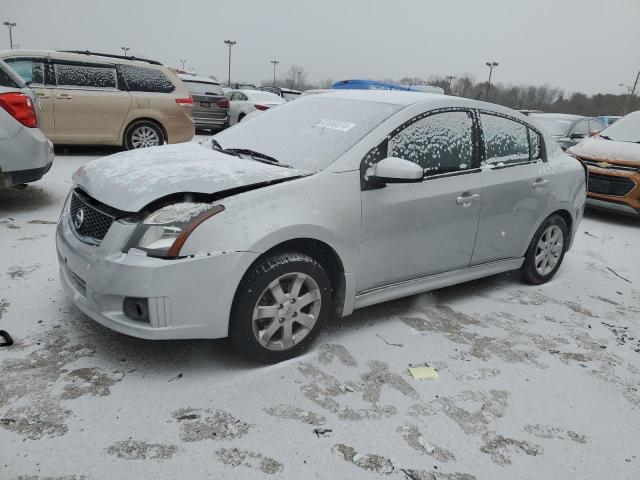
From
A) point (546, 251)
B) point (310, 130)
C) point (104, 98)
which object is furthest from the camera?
point (104, 98)

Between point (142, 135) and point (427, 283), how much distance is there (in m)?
7.22

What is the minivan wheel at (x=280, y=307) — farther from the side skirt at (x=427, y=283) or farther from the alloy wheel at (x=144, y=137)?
the alloy wheel at (x=144, y=137)

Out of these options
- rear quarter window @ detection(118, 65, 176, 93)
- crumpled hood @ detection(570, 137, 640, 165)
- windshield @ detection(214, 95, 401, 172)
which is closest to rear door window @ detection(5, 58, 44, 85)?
rear quarter window @ detection(118, 65, 176, 93)

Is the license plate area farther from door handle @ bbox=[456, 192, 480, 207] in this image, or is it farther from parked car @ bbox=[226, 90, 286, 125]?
parked car @ bbox=[226, 90, 286, 125]

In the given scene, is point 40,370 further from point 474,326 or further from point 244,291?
point 474,326

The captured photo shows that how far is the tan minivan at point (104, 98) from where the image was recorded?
27.6 feet

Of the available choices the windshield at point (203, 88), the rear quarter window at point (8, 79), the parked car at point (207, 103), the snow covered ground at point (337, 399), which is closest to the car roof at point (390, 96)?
the snow covered ground at point (337, 399)

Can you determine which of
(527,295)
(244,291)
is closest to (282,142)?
(244,291)

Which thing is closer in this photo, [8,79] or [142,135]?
[8,79]

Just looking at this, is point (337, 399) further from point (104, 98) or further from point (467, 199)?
point (104, 98)

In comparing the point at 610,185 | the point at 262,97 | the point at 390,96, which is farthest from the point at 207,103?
the point at 390,96

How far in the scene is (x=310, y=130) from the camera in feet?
12.1

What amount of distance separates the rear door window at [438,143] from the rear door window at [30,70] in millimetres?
7211

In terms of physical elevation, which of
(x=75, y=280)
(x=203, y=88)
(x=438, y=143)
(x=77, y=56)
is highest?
(x=77, y=56)
